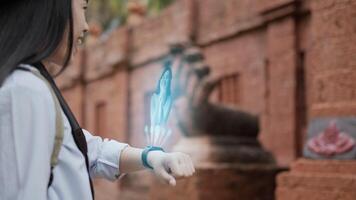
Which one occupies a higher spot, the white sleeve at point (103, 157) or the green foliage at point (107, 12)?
the green foliage at point (107, 12)

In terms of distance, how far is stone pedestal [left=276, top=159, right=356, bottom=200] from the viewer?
13.5ft

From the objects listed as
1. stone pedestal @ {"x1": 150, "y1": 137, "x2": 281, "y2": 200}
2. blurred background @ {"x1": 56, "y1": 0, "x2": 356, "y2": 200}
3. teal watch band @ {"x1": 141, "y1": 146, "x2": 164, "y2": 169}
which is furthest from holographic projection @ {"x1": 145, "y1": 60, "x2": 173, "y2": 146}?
stone pedestal @ {"x1": 150, "y1": 137, "x2": 281, "y2": 200}

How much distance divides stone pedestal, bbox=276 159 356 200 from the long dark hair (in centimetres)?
269

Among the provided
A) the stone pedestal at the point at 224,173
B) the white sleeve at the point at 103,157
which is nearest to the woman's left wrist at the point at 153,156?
the white sleeve at the point at 103,157

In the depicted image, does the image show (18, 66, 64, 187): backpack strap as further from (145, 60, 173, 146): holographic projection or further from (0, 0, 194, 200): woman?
(145, 60, 173, 146): holographic projection

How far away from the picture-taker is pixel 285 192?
4.62m

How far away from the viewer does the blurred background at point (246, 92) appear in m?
4.38

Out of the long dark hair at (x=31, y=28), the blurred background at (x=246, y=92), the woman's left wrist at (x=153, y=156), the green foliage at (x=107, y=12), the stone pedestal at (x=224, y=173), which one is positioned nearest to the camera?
the long dark hair at (x=31, y=28)

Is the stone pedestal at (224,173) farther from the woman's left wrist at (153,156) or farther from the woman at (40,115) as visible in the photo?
the woman at (40,115)

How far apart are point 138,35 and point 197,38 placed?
11.4 feet

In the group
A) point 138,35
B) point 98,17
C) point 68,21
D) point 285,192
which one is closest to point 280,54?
point 285,192

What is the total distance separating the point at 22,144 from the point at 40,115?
9 cm

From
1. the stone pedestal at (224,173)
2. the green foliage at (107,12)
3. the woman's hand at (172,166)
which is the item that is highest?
the green foliage at (107,12)

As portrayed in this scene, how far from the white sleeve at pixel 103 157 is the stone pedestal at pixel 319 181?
2314mm
